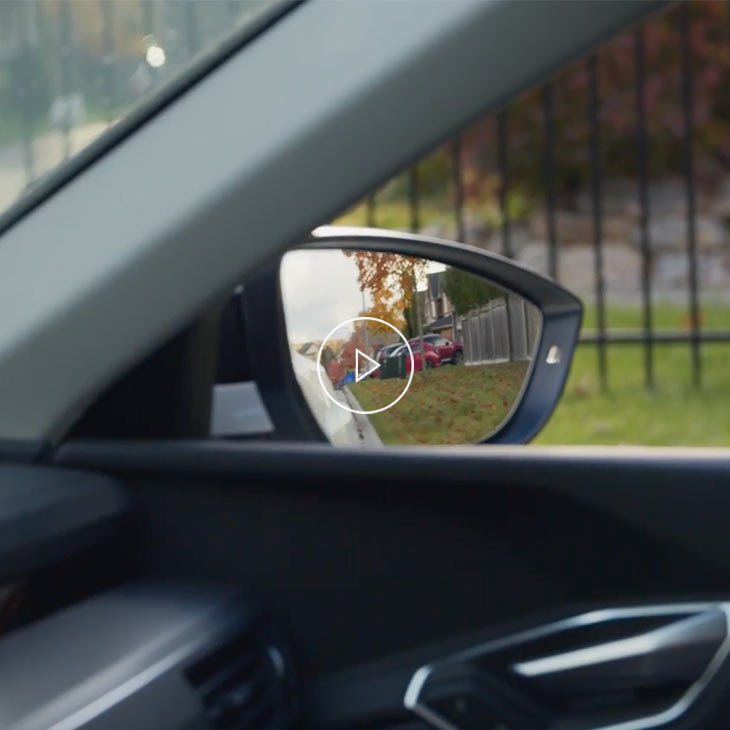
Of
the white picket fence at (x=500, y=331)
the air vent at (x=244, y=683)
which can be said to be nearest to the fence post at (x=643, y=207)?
the white picket fence at (x=500, y=331)

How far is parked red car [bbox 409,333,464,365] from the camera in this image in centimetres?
152

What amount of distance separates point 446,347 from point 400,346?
0.06 meters

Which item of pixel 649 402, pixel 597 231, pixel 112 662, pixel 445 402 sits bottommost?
pixel 649 402

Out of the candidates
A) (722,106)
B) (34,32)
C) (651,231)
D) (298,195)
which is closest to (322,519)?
(298,195)

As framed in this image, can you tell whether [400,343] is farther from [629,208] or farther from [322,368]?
[629,208]

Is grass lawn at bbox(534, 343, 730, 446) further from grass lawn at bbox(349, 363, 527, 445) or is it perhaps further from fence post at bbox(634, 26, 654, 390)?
grass lawn at bbox(349, 363, 527, 445)

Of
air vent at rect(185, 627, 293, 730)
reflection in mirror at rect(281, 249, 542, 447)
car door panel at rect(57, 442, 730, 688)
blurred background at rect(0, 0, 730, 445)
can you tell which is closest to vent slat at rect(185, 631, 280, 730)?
air vent at rect(185, 627, 293, 730)

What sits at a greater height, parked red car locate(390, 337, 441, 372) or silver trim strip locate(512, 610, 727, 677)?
parked red car locate(390, 337, 441, 372)

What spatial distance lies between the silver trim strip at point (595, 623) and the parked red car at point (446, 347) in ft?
1.66

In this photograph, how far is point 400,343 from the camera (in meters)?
1.50

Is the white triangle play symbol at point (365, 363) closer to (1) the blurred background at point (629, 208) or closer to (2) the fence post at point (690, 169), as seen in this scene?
(1) the blurred background at point (629, 208)

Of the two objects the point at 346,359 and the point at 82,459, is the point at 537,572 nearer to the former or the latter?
the point at 346,359

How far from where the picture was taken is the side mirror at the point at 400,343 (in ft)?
4.98

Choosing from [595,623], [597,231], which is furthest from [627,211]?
[595,623]
